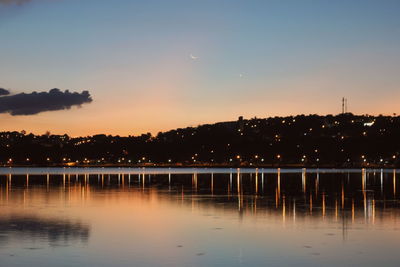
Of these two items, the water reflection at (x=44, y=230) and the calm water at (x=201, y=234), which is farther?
the water reflection at (x=44, y=230)

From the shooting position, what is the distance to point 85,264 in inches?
584

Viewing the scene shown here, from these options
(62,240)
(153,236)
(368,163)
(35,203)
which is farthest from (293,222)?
(368,163)

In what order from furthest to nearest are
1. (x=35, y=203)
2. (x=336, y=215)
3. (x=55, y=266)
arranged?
(x=35, y=203) → (x=336, y=215) → (x=55, y=266)

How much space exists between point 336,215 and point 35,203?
14.9 metres

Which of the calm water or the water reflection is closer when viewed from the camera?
the calm water

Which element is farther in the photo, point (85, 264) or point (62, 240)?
point (62, 240)

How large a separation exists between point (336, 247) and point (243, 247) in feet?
7.90

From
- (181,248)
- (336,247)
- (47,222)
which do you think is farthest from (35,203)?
(336,247)

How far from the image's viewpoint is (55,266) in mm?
14438

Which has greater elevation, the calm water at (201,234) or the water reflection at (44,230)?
the water reflection at (44,230)

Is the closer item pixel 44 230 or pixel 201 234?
pixel 201 234

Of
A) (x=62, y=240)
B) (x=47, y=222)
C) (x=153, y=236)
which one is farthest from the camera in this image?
(x=47, y=222)

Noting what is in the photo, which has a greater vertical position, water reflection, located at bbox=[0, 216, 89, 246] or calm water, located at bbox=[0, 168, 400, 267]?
water reflection, located at bbox=[0, 216, 89, 246]

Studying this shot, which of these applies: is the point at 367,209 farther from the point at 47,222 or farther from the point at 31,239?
the point at 31,239
